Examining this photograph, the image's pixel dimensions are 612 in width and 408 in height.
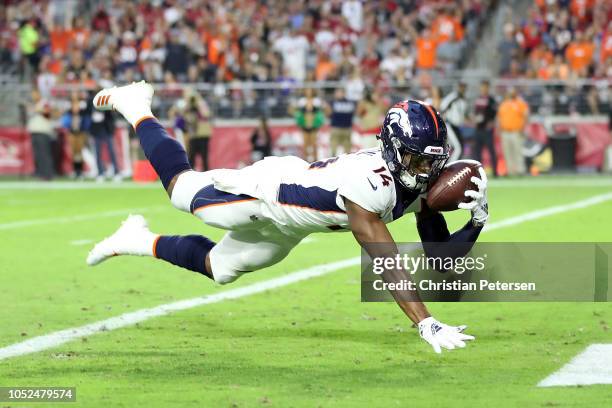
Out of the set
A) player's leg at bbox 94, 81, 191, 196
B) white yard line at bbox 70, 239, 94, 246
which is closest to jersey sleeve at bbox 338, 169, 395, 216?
player's leg at bbox 94, 81, 191, 196

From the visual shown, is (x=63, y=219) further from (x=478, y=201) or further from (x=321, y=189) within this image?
(x=478, y=201)

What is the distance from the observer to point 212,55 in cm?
2358

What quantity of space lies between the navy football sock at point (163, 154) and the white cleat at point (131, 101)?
0.23 metres

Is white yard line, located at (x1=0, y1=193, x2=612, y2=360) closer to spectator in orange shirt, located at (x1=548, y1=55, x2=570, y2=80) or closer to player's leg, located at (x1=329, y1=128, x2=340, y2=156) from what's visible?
player's leg, located at (x1=329, y1=128, x2=340, y2=156)

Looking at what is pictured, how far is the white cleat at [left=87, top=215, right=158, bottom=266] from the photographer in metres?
6.96

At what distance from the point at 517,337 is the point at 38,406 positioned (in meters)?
2.76

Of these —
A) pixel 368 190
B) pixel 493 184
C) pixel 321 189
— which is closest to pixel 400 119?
pixel 368 190

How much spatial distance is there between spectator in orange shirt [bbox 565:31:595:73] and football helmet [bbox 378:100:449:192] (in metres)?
16.9

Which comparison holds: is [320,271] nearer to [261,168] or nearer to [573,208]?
[261,168]

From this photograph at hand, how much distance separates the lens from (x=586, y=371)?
5461mm

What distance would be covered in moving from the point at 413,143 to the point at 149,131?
6.55 feet

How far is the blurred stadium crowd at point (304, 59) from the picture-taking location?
21.3 m

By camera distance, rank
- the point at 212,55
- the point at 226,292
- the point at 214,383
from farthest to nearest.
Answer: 1. the point at 212,55
2. the point at 226,292
3. the point at 214,383

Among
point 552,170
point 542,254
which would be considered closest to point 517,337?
point 542,254
